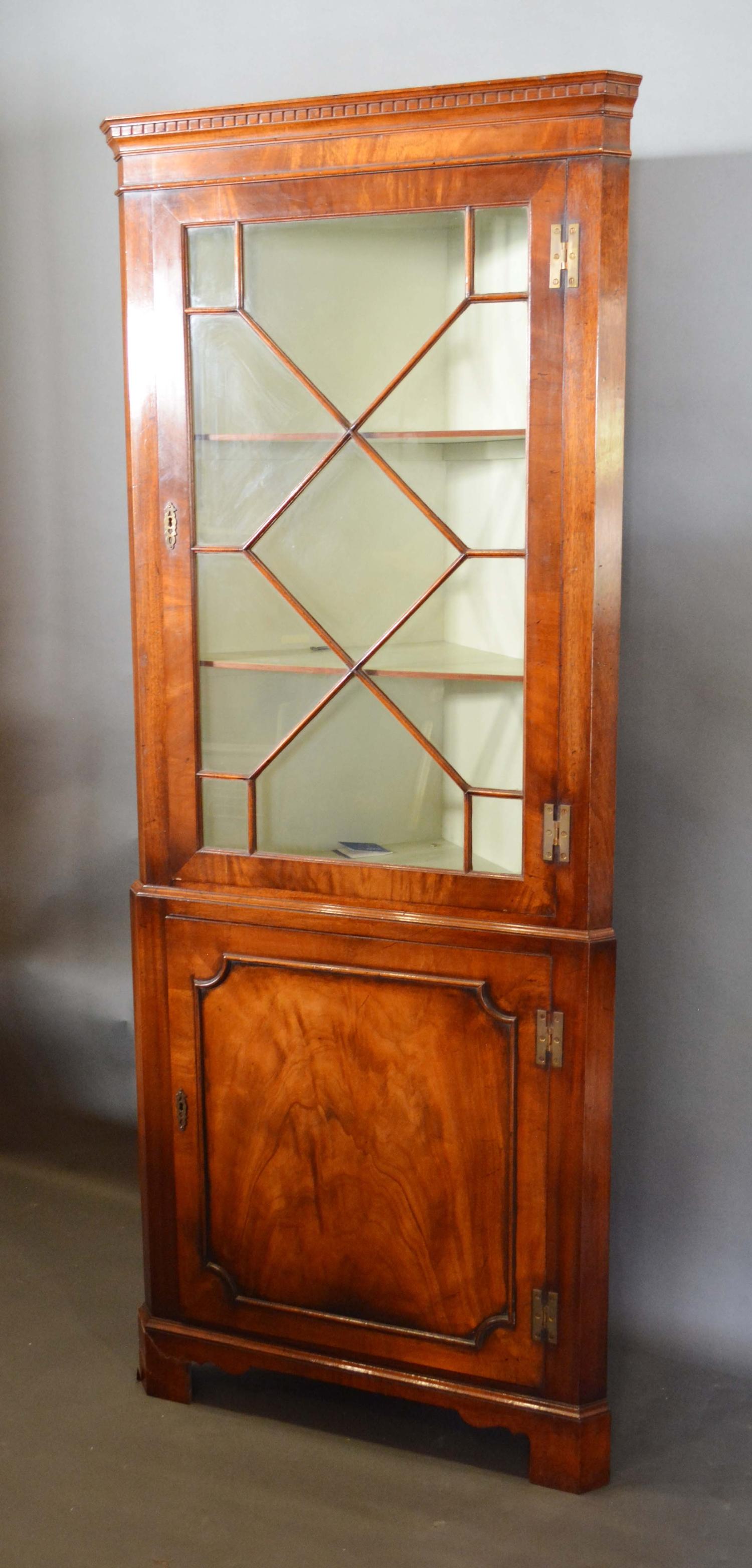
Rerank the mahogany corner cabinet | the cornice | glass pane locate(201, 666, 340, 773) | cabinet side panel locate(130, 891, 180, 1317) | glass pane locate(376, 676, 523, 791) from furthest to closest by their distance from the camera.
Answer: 1. cabinet side panel locate(130, 891, 180, 1317)
2. glass pane locate(201, 666, 340, 773)
3. glass pane locate(376, 676, 523, 791)
4. the mahogany corner cabinet
5. the cornice

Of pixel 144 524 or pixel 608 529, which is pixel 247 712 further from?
pixel 608 529

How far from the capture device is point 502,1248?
1987 mm

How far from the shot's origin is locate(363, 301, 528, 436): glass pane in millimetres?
1792

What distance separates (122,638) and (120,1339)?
4.36 ft

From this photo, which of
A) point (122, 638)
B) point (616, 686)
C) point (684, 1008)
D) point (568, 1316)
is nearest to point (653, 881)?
point (684, 1008)

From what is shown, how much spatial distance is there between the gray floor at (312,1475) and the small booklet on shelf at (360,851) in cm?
95

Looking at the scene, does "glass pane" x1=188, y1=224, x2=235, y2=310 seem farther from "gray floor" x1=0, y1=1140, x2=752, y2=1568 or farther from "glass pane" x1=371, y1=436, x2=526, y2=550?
"gray floor" x1=0, y1=1140, x2=752, y2=1568

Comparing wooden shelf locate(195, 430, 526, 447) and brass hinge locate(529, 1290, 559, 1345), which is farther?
brass hinge locate(529, 1290, 559, 1345)

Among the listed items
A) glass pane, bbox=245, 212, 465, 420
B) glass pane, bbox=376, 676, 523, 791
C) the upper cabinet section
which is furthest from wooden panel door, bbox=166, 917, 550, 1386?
the upper cabinet section

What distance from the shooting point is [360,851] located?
6.55ft

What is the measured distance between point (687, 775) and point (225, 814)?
0.80 m

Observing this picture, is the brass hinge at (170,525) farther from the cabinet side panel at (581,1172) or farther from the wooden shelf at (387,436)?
the cabinet side panel at (581,1172)

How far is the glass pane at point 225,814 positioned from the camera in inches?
79.8

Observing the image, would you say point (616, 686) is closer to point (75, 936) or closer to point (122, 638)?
point (122, 638)
